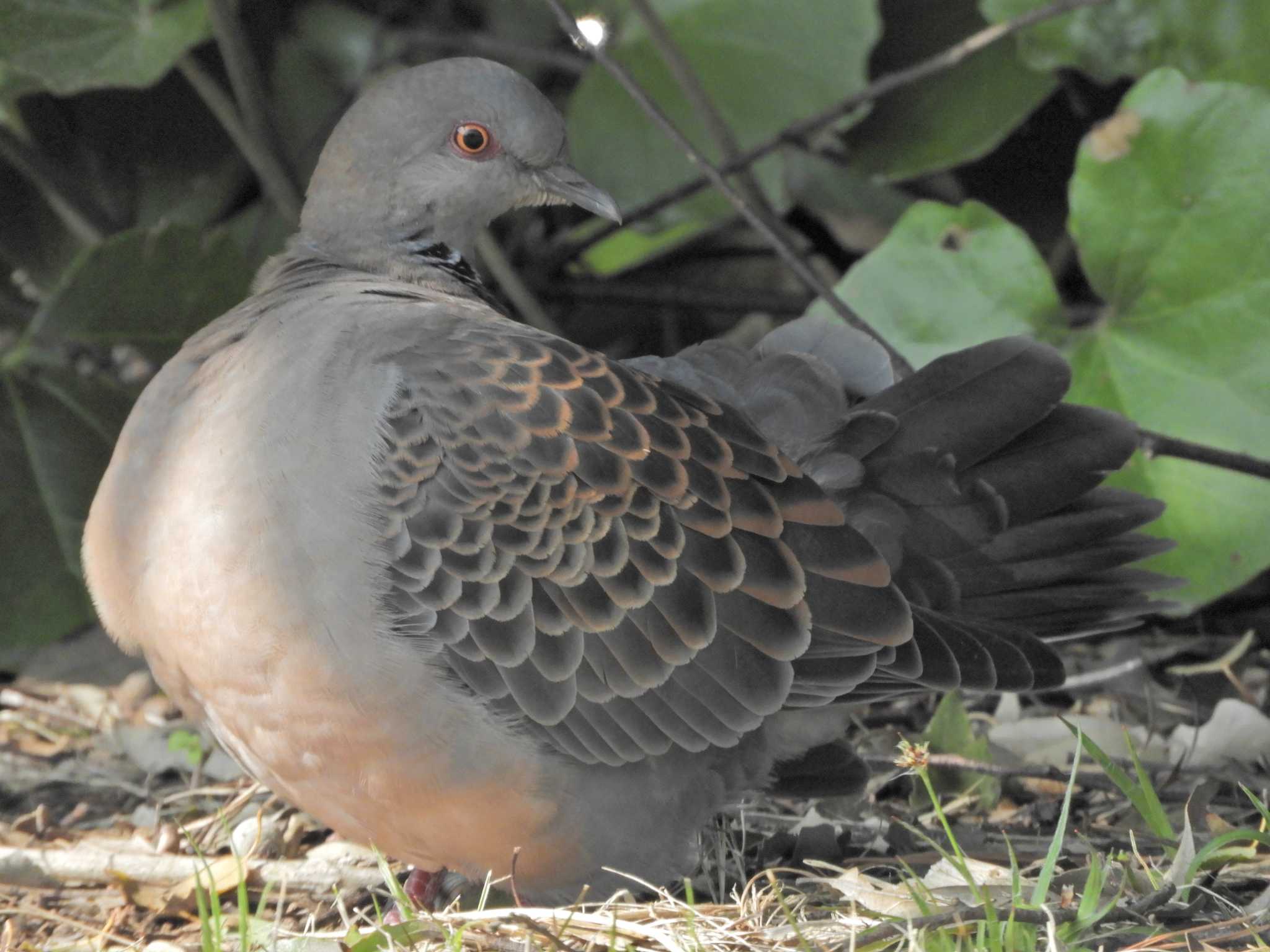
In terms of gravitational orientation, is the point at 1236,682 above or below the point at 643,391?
below

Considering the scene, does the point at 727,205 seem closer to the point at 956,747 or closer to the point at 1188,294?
the point at 1188,294

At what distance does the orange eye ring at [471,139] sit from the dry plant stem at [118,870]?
1399mm

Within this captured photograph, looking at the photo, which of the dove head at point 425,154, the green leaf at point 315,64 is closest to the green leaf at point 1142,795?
the dove head at point 425,154

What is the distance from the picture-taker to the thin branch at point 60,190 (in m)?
4.41

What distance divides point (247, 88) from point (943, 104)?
2.03m

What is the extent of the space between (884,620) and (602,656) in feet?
1.70

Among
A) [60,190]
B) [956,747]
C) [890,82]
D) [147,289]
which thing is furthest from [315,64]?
[956,747]

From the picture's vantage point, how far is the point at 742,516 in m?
2.61

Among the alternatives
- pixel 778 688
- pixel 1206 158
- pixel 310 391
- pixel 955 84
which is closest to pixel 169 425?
pixel 310 391

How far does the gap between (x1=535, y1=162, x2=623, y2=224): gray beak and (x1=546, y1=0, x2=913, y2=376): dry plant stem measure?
372 mm

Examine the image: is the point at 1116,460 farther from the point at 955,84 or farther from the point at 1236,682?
the point at 955,84

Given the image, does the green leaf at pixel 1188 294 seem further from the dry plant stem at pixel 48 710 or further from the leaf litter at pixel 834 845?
the dry plant stem at pixel 48 710

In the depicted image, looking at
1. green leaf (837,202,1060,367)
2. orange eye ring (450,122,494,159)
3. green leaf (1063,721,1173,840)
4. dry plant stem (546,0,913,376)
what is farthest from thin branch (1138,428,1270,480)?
orange eye ring (450,122,494,159)

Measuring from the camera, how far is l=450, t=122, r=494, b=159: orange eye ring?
285cm
